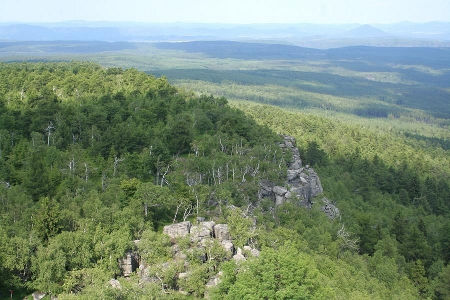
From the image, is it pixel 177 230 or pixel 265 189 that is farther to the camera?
pixel 265 189

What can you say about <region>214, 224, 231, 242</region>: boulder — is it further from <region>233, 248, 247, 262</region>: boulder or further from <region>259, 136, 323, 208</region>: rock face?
<region>259, 136, 323, 208</region>: rock face

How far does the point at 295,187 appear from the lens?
5591 cm

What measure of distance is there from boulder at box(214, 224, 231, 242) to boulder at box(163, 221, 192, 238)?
2.42 m

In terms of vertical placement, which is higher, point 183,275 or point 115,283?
point 115,283

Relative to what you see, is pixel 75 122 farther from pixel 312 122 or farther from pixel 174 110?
pixel 312 122

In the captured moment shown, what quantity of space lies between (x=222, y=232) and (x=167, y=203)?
619cm

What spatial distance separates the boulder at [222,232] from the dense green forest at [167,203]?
1.87 feet

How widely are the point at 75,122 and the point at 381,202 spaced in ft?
165

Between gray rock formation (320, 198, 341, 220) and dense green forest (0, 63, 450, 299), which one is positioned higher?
dense green forest (0, 63, 450, 299)

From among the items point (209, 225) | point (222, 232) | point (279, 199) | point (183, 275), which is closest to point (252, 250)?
point (222, 232)

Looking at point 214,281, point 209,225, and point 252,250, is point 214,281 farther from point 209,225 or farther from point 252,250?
point 209,225

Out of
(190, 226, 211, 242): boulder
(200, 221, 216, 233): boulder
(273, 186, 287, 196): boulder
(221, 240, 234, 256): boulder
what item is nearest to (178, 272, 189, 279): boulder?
(221, 240, 234, 256): boulder

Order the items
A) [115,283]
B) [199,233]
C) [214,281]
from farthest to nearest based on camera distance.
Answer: [199,233] < [214,281] < [115,283]

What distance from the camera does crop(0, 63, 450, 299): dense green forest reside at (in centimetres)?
3116
